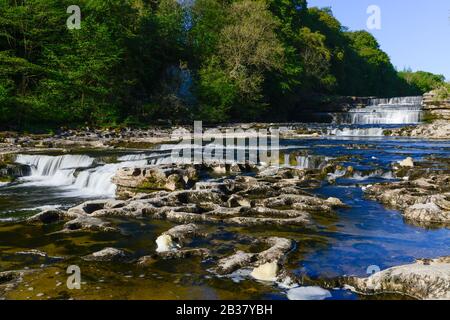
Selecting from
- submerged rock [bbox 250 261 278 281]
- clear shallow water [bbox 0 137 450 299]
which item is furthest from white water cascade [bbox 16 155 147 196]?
submerged rock [bbox 250 261 278 281]

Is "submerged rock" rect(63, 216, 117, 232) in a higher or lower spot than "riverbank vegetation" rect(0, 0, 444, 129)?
lower

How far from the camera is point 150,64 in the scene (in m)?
44.7

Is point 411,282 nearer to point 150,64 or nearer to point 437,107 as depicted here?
point 437,107

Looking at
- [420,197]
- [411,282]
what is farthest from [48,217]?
[420,197]

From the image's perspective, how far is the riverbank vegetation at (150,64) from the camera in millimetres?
34094

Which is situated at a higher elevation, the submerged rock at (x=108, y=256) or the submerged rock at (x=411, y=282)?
the submerged rock at (x=411, y=282)

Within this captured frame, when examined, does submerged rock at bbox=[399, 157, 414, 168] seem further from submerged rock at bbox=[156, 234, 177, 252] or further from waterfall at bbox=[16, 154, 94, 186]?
waterfall at bbox=[16, 154, 94, 186]

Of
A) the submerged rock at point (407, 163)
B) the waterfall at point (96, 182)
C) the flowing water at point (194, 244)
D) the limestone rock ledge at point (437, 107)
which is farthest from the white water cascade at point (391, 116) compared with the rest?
the waterfall at point (96, 182)

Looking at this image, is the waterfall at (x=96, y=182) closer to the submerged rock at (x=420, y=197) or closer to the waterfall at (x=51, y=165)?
the waterfall at (x=51, y=165)

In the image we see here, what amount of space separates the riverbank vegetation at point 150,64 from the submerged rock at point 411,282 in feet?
96.4

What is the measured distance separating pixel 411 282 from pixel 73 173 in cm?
1510

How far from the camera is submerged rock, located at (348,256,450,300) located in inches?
235

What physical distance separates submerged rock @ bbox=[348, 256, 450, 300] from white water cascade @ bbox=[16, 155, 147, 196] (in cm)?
1106
